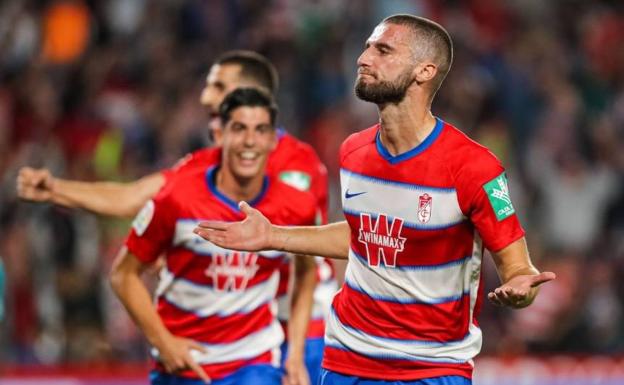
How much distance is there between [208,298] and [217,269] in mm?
155

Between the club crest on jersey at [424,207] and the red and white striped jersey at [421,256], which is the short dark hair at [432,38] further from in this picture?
the club crest on jersey at [424,207]

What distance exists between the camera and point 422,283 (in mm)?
5672

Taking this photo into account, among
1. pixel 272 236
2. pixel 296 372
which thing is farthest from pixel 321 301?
pixel 272 236

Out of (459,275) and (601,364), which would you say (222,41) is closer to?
(601,364)

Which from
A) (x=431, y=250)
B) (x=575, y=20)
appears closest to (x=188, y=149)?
(x=575, y=20)

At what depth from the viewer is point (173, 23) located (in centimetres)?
1417

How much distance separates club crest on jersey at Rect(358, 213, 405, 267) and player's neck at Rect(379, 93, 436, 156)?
29cm

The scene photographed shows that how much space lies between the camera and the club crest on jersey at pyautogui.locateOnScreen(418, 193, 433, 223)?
5602mm

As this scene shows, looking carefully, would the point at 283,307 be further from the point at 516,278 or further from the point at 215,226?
the point at 516,278

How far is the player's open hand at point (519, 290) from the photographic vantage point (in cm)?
510

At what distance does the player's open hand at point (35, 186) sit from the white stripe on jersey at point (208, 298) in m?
0.82

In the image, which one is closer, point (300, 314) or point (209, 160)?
point (300, 314)

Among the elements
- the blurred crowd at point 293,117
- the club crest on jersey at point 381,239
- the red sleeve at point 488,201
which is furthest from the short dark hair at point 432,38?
the blurred crowd at point 293,117

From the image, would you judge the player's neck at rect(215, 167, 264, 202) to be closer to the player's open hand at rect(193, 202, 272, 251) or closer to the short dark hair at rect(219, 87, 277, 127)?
the short dark hair at rect(219, 87, 277, 127)
